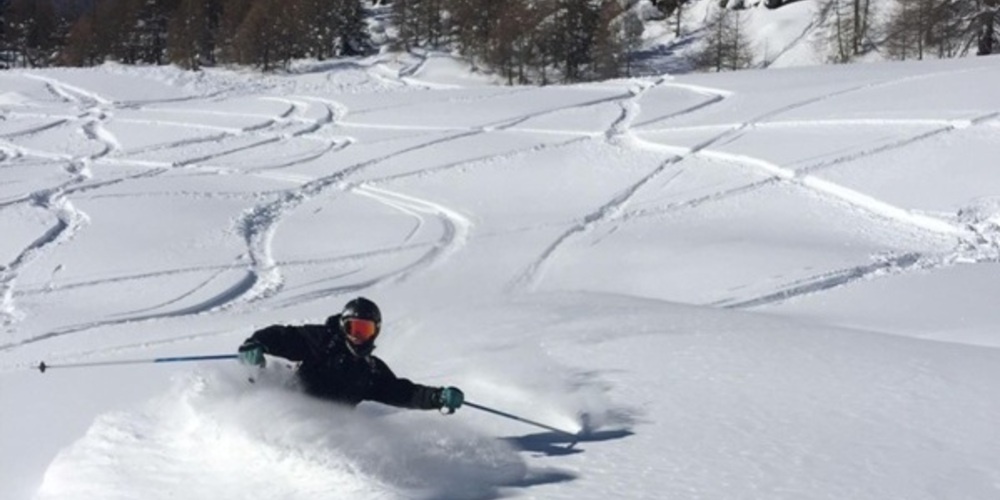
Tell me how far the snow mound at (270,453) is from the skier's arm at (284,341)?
0.23 meters

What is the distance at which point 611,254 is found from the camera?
1235 centimetres

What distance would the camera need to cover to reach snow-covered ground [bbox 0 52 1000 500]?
5.01 m

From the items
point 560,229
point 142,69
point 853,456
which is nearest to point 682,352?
point 853,456

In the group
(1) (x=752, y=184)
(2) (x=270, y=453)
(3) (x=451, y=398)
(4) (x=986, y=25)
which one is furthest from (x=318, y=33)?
(2) (x=270, y=453)

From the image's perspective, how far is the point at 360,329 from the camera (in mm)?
5367

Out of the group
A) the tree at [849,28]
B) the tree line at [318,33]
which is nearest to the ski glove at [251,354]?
the tree line at [318,33]

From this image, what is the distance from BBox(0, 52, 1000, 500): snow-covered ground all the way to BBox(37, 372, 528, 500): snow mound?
0.06 ft

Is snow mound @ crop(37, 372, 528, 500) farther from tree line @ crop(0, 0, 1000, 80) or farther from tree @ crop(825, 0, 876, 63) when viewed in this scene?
tree @ crop(825, 0, 876, 63)

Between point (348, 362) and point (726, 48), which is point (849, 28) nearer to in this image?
point (726, 48)

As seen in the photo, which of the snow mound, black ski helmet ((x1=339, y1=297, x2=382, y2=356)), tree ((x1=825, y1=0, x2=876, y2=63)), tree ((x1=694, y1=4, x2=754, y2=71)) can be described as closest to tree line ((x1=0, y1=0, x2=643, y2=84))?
tree ((x1=694, y1=4, x2=754, y2=71))

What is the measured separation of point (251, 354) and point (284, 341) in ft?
0.76

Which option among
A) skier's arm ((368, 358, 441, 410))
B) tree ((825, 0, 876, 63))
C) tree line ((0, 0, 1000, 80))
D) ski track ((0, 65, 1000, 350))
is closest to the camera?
skier's arm ((368, 358, 441, 410))

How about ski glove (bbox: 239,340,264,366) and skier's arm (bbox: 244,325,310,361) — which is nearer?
ski glove (bbox: 239,340,264,366)

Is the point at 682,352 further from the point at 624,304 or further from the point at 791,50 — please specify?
the point at 791,50
